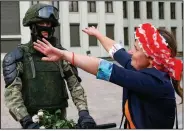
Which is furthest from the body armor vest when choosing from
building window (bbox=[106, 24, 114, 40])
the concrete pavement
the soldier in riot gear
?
building window (bbox=[106, 24, 114, 40])

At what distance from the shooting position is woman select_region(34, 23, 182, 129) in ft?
5.68

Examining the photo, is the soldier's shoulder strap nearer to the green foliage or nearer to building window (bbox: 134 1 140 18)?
the green foliage

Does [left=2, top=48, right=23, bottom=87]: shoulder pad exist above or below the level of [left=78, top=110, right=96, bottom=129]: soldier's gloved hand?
above

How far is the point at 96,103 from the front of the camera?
996 cm

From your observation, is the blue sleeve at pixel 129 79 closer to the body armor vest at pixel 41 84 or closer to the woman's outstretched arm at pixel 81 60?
the woman's outstretched arm at pixel 81 60

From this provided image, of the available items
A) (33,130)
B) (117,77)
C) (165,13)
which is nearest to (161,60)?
(117,77)

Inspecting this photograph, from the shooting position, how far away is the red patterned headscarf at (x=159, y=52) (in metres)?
1.84

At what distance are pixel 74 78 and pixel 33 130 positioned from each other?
1.79 feet

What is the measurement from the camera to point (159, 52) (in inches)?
72.4

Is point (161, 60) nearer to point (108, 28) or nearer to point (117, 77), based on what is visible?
point (117, 77)

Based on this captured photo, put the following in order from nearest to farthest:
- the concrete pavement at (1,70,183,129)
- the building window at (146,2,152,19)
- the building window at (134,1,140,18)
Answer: the concrete pavement at (1,70,183,129)
the building window at (134,1,140,18)
the building window at (146,2,152,19)

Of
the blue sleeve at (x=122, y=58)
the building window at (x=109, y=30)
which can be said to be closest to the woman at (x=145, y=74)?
the blue sleeve at (x=122, y=58)

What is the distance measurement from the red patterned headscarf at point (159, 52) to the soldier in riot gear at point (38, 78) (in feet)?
2.64

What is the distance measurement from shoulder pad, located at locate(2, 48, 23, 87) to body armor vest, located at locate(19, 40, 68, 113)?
49mm
